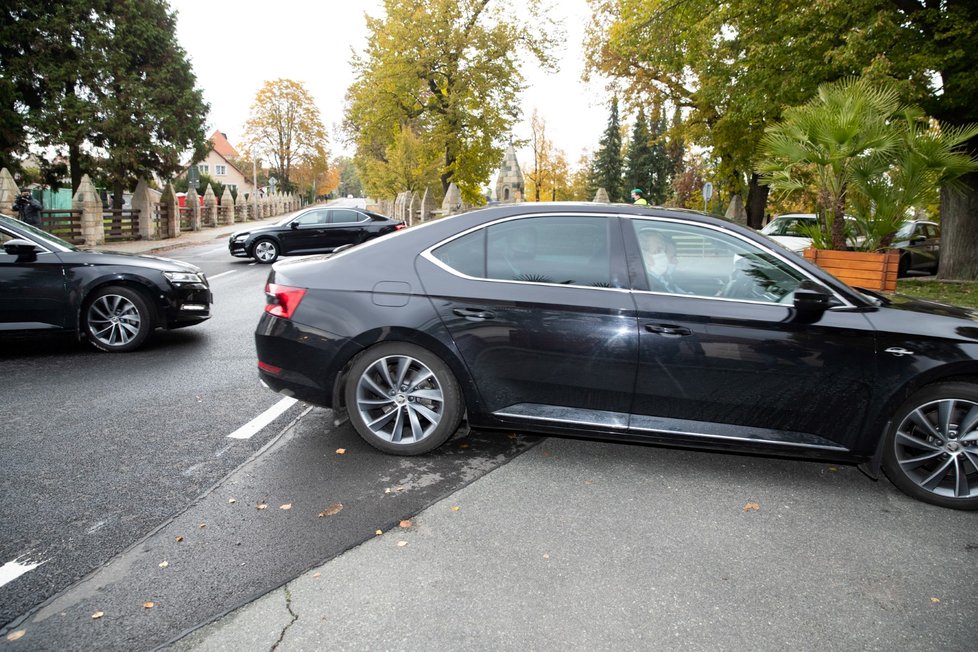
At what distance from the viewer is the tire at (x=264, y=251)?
1944 cm

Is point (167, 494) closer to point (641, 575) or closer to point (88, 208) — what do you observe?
point (641, 575)

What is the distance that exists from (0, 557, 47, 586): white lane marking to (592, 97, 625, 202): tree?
7229cm

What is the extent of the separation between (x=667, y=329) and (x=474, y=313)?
3.85 ft

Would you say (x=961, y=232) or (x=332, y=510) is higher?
(x=961, y=232)

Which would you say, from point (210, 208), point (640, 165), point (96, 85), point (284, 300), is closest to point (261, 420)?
point (284, 300)

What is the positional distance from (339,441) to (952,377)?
386cm

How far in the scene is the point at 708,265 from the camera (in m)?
4.14

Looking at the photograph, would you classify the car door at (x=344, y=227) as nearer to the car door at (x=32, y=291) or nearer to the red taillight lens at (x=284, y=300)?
the car door at (x=32, y=291)

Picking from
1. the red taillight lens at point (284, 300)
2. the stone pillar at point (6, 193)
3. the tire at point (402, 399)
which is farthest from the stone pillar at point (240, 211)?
the tire at point (402, 399)

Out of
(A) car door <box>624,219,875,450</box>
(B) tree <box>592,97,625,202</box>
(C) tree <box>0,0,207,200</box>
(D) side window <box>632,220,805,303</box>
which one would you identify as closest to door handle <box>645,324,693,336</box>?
(A) car door <box>624,219,875,450</box>

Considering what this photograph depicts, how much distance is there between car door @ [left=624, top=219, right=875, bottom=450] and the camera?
A: 3.88 meters

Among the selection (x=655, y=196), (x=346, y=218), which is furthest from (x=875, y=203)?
(x=655, y=196)

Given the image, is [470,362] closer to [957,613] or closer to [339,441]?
[339,441]

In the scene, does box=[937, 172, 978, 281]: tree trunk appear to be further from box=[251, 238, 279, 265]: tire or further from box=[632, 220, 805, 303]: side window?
box=[251, 238, 279, 265]: tire
